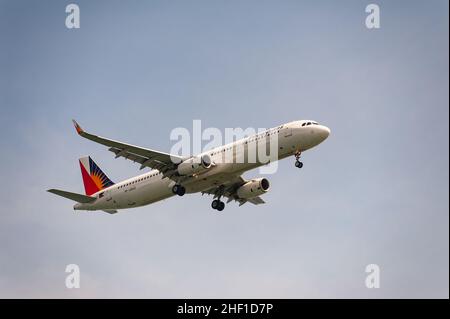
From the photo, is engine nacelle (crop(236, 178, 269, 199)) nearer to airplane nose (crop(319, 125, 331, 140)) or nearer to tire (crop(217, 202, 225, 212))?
tire (crop(217, 202, 225, 212))

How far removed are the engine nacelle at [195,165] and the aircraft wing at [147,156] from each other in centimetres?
128

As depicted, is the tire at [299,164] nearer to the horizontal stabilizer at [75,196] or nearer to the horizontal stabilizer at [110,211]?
the horizontal stabilizer at [110,211]

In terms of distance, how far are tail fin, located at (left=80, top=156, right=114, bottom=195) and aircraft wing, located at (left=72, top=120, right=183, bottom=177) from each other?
965 centimetres

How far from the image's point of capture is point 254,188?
67000mm

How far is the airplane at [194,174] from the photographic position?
2301 inches

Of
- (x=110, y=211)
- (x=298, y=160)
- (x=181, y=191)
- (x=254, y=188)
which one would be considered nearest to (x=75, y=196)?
(x=110, y=211)

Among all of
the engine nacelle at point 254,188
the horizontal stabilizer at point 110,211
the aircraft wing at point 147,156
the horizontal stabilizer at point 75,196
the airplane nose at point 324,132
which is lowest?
the horizontal stabilizer at point 110,211

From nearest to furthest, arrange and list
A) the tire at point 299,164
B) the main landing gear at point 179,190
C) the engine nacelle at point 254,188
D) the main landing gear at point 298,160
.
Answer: the tire at point 299,164
the main landing gear at point 298,160
the main landing gear at point 179,190
the engine nacelle at point 254,188

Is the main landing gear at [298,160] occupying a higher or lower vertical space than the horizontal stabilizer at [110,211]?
higher

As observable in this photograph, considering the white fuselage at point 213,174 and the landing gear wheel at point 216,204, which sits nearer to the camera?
the white fuselage at point 213,174

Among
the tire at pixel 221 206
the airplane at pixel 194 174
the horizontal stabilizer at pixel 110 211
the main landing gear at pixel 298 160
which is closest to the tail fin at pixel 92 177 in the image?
the airplane at pixel 194 174
